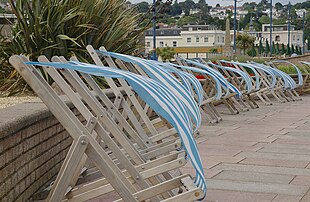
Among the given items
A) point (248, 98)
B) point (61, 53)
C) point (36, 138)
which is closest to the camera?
point (36, 138)

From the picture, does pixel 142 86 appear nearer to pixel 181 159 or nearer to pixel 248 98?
pixel 181 159

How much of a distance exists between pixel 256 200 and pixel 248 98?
28.7 ft

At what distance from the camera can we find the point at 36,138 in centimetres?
549

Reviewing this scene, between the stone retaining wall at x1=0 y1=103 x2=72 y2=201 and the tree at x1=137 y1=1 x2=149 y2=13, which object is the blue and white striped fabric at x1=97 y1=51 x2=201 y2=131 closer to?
the stone retaining wall at x1=0 y1=103 x2=72 y2=201

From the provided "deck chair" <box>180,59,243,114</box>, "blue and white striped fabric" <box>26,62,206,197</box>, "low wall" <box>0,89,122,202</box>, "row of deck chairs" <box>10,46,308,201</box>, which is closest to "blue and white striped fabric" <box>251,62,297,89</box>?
"deck chair" <box>180,59,243,114</box>

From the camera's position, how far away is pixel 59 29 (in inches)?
344

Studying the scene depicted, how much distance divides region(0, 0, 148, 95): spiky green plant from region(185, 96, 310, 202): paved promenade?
2.04 meters

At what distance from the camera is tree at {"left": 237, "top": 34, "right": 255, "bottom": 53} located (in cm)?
6469

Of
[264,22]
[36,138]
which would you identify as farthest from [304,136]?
[264,22]

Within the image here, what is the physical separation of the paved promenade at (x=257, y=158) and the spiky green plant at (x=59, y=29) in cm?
204

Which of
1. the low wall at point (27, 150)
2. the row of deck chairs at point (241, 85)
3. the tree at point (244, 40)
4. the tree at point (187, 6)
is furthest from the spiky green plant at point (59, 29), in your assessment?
the tree at point (187, 6)

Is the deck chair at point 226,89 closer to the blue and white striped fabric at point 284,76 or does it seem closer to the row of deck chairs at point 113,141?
the blue and white striped fabric at point 284,76

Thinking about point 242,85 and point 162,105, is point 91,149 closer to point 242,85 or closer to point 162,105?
point 162,105

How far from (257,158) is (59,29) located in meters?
3.04
